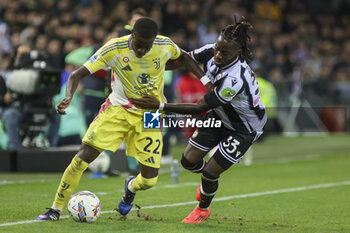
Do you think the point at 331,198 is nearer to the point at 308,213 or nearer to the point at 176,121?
the point at 308,213

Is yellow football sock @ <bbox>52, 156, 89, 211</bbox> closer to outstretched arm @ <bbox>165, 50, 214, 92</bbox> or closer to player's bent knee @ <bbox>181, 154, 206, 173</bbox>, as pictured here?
player's bent knee @ <bbox>181, 154, 206, 173</bbox>

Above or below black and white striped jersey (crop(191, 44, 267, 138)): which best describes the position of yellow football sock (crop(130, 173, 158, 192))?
below

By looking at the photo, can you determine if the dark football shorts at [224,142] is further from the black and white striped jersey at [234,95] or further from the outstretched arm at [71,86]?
the outstretched arm at [71,86]

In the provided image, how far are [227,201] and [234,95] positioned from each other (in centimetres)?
248

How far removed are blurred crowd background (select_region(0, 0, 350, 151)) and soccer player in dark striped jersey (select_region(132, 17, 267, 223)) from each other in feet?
13.3

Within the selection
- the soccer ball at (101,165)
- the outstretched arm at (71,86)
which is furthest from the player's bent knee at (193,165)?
the soccer ball at (101,165)

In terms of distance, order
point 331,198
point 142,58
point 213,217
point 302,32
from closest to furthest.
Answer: point 142,58 → point 213,217 → point 331,198 → point 302,32

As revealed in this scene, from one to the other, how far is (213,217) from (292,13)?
20.3 metres

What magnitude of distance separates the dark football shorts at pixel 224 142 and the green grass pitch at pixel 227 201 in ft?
2.36

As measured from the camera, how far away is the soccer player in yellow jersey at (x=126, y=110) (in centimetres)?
722

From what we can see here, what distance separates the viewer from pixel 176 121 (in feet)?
33.4

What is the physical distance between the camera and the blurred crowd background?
1664 cm

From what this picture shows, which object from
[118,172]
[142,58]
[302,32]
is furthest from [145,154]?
[302,32]

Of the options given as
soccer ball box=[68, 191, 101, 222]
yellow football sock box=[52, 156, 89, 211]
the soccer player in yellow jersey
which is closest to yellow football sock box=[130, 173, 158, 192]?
the soccer player in yellow jersey
